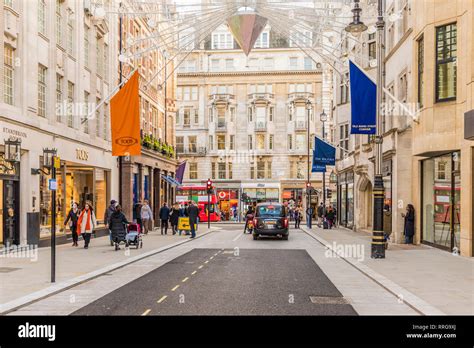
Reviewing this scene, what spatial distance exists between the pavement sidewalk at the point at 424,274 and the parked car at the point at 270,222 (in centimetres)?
620

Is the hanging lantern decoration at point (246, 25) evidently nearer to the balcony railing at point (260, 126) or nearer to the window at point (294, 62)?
the balcony railing at point (260, 126)

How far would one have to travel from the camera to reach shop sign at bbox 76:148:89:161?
28.1 metres

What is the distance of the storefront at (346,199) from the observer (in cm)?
4133

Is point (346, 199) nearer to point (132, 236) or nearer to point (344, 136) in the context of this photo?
point (344, 136)

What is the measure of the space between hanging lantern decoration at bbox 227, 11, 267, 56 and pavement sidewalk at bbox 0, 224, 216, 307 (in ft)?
32.2

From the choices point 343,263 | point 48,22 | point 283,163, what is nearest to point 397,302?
point 343,263

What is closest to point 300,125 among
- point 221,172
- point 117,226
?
point 221,172

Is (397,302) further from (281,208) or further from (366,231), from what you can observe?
(366,231)

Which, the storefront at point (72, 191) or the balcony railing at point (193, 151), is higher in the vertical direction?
the balcony railing at point (193, 151)

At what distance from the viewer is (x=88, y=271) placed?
15.6m

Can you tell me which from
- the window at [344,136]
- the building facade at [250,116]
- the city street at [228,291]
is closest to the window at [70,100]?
the city street at [228,291]

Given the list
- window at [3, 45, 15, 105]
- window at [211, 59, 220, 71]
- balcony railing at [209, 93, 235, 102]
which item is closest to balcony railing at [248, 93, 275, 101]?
balcony railing at [209, 93, 235, 102]

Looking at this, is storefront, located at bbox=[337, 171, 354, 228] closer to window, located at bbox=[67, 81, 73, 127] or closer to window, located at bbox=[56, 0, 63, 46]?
window, located at bbox=[67, 81, 73, 127]
